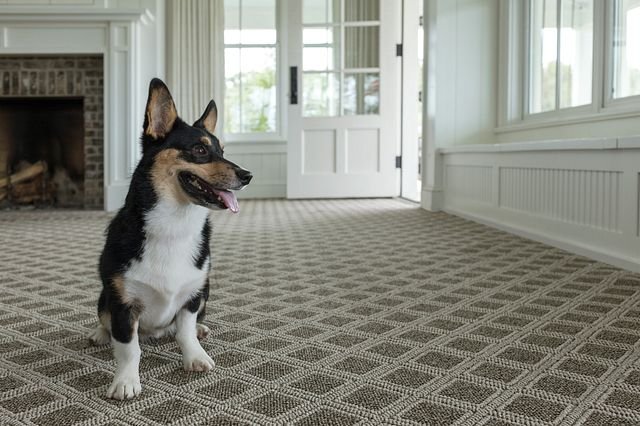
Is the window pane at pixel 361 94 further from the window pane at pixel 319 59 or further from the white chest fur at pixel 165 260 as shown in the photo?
the white chest fur at pixel 165 260

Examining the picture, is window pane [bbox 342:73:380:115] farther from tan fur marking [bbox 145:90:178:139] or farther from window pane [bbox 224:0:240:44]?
tan fur marking [bbox 145:90:178:139]

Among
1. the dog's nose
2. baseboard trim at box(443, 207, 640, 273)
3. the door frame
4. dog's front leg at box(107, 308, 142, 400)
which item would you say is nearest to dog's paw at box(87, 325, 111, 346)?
dog's front leg at box(107, 308, 142, 400)

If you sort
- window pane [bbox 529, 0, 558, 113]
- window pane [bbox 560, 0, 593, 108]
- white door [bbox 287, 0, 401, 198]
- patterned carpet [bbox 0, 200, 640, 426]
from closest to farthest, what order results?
patterned carpet [bbox 0, 200, 640, 426]
window pane [bbox 560, 0, 593, 108]
window pane [bbox 529, 0, 558, 113]
white door [bbox 287, 0, 401, 198]

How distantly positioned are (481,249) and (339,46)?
3.86 meters

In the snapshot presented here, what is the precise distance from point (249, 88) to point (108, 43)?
1.89 meters

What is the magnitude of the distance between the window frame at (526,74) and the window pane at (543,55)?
5 cm

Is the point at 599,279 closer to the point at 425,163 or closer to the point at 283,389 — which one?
the point at 283,389

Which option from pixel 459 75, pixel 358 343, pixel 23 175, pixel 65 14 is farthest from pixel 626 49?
pixel 23 175

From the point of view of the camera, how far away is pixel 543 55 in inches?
183

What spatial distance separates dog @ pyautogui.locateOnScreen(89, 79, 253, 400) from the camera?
1339 mm

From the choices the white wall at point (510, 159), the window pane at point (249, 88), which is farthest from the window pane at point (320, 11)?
the white wall at point (510, 159)

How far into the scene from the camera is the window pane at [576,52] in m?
3.95

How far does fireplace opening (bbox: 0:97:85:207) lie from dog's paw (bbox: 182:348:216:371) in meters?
4.93

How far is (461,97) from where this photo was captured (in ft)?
17.4
